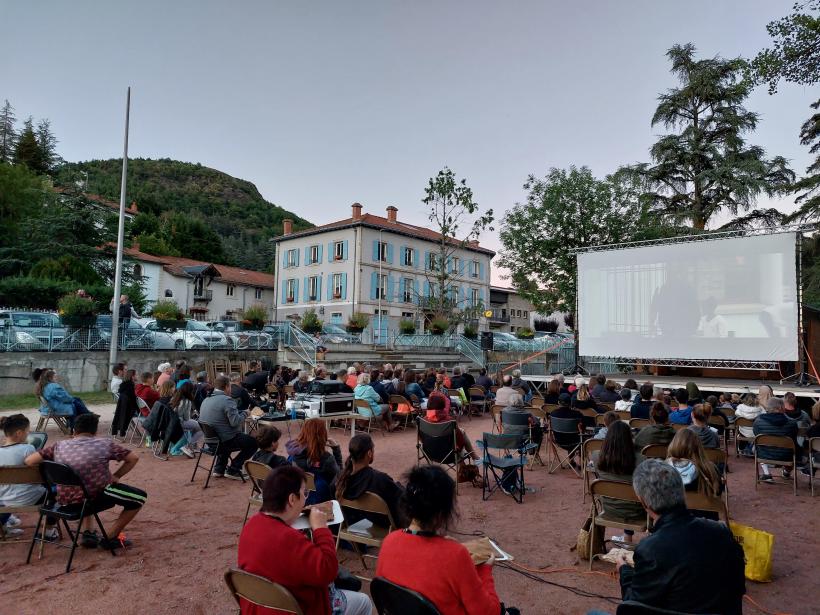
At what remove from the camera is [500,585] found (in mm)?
3654

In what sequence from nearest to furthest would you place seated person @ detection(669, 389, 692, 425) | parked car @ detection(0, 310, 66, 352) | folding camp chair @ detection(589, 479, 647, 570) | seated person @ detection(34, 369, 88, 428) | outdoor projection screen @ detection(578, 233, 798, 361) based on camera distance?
1. folding camp chair @ detection(589, 479, 647, 570)
2. seated person @ detection(669, 389, 692, 425)
3. seated person @ detection(34, 369, 88, 428)
4. outdoor projection screen @ detection(578, 233, 798, 361)
5. parked car @ detection(0, 310, 66, 352)

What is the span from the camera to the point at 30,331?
1432 centimetres

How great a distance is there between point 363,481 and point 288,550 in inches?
54.3

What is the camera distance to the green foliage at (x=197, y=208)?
181ft

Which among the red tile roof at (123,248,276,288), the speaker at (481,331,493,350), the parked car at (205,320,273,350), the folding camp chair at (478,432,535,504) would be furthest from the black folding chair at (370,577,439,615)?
the red tile roof at (123,248,276,288)

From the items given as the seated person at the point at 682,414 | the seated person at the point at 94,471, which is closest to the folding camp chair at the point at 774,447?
the seated person at the point at 682,414

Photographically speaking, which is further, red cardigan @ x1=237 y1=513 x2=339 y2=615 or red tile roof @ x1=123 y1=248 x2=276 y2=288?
red tile roof @ x1=123 y1=248 x2=276 y2=288

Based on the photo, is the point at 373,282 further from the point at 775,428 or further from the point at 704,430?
the point at 704,430

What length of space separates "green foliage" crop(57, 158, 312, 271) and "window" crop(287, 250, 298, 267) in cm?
1524

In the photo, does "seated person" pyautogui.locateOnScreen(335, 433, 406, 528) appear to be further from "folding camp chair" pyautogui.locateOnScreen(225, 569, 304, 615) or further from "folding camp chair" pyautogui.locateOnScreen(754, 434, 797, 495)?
"folding camp chair" pyautogui.locateOnScreen(754, 434, 797, 495)

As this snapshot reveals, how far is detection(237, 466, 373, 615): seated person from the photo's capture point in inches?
84.8

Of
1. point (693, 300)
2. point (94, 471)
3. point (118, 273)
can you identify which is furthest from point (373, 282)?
point (94, 471)

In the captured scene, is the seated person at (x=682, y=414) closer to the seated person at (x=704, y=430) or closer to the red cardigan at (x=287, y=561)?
the seated person at (x=704, y=430)

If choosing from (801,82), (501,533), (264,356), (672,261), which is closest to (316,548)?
(501,533)
